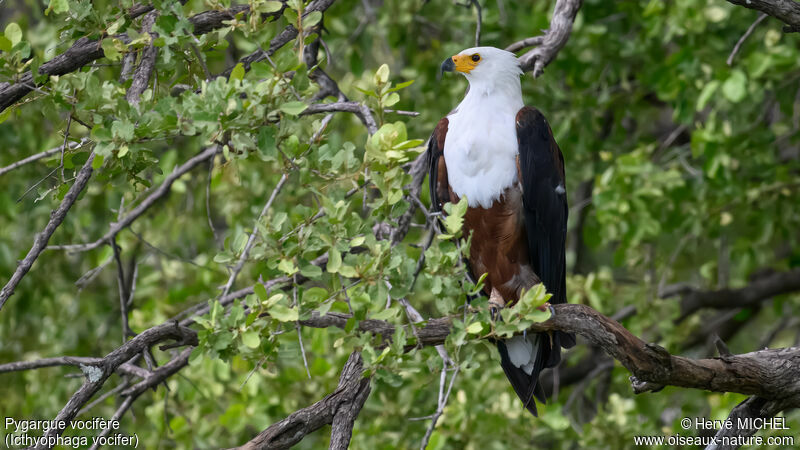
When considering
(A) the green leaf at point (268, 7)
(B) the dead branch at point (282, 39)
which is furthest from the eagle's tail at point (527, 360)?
(A) the green leaf at point (268, 7)

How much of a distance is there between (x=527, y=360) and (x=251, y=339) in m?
1.45

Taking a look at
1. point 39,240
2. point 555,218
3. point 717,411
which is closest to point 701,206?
point 717,411

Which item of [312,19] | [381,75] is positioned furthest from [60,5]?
[381,75]

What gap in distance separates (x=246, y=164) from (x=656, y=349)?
287 centimetres

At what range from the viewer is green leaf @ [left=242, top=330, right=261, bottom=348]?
215cm

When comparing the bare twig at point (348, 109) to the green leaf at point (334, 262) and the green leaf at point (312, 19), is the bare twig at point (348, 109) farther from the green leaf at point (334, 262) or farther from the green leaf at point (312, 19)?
the green leaf at point (334, 262)

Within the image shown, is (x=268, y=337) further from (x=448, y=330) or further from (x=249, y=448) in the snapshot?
(x=448, y=330)

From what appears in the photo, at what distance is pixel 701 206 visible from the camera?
180 inches

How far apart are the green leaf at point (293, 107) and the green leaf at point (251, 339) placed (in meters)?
0.60

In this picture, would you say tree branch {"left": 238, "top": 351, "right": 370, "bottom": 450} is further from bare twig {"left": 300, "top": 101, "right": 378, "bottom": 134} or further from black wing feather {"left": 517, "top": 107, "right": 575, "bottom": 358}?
black wing feather {"left": 517, "top": 107, "right": 575, "bottom": 358}

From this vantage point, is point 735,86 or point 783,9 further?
point 735,86

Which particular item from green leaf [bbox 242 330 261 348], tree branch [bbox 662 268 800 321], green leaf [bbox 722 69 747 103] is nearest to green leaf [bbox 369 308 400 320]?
green leaf [bbox 242 330 261 348]

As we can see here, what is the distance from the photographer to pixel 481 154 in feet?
9.91

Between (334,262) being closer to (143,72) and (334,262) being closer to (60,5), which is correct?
(143,72)
